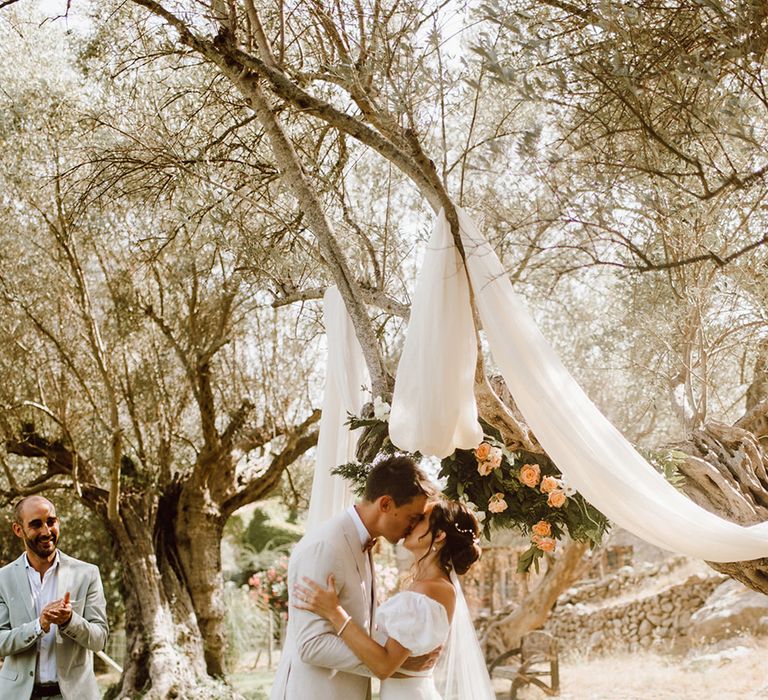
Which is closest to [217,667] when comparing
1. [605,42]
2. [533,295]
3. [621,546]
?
[533,295]

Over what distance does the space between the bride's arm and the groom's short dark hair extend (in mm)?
455

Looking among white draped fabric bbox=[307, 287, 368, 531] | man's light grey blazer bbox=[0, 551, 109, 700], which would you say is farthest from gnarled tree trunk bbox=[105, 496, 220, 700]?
man's light grey blazer bbox=[0, 551, 109, 700]

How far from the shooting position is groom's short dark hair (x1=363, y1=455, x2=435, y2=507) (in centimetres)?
356

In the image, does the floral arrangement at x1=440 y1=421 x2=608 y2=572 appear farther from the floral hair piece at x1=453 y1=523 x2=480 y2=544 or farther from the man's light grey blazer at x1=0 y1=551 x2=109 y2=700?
the man's light grey blazer at x1=0 y1=551 x2=109 y2=700

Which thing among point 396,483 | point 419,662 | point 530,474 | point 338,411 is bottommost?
point 419,662

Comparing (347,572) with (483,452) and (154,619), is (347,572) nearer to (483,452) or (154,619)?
(483,452)

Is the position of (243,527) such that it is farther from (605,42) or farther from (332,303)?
(605,42)

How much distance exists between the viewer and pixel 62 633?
4.04 m

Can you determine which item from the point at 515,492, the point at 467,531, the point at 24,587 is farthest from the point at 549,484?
the point at 24,587

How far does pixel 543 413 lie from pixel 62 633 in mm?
2467

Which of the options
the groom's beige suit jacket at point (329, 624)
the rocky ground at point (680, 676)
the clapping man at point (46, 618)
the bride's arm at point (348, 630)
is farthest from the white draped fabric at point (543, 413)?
the rocky ground at point (680, 676)

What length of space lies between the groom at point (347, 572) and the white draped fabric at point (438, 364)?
172mm

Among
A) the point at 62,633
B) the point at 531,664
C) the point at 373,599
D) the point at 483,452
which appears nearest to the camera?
the point at 373,599

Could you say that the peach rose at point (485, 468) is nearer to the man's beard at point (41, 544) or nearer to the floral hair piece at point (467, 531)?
the floral hair piece at point (467, 531)
